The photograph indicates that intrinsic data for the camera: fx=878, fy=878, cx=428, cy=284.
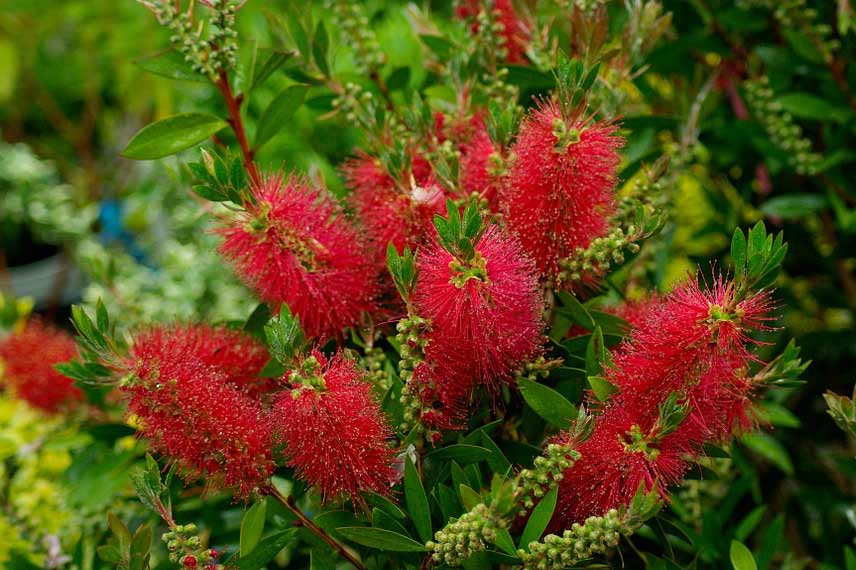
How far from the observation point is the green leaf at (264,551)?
0.46 metres

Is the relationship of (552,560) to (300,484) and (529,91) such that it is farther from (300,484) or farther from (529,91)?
(529,91)

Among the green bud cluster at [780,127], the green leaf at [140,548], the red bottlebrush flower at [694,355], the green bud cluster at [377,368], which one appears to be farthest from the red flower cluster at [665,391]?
the green bud cluster at [780,127]

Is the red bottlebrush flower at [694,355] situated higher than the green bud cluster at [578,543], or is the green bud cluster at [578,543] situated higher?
the red bottlebrush flower at [694,355]

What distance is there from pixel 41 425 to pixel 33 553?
0.49 feet

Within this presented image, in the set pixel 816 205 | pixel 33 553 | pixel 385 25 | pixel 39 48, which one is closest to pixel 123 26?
pixel 39 48

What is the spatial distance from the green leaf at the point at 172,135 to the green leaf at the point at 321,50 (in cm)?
9

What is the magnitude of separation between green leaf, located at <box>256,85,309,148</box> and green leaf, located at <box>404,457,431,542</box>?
0.78 feet

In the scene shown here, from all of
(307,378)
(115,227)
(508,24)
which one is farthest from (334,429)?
(115,227)

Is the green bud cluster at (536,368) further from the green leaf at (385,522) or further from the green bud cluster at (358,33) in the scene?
the green bud cluster at (358,33)

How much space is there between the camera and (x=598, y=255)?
44 centimetres

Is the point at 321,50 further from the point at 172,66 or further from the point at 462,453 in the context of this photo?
the point at 462,453

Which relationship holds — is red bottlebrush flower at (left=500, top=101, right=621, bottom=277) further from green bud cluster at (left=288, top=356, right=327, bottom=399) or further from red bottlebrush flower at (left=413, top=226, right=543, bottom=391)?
green bud cluster at (left=288, top=356, right=327, bottom=399)

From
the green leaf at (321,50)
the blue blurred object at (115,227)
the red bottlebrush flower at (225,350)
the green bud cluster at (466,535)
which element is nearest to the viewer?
the green bud cluster at (466,535)

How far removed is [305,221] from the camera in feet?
1.55
